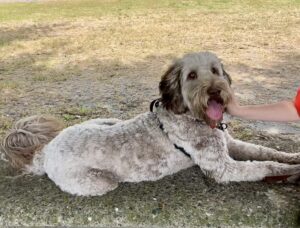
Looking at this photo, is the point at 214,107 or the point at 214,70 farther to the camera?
the point at 214,70

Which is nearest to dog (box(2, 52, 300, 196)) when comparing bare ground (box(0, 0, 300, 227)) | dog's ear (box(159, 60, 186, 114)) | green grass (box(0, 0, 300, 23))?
dog's ear (box(159, 60, 186, 114))

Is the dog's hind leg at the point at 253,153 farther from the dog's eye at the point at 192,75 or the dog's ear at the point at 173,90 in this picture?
Answer: the dog's eye at the point at 192,75

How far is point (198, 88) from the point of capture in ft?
11.3

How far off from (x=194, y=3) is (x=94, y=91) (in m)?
7.90

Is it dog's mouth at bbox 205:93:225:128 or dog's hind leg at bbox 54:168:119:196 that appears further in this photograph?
dog's hind leg at bbox 54:168:119:196

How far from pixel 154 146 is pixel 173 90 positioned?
414 mm

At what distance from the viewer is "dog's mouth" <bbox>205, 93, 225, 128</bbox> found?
342cm

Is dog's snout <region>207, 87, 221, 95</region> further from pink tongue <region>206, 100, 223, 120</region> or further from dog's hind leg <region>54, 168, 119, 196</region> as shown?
dog's hind leg <region>54, 168, 119, 196</region>

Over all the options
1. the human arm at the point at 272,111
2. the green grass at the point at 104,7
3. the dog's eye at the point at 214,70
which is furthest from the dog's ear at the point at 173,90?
the green grass at the point at 104,7

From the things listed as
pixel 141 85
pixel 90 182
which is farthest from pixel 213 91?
pixel 141 85

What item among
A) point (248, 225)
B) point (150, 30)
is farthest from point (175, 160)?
point (150, 30)

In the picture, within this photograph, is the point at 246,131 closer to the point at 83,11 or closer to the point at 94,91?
the point at 94,91

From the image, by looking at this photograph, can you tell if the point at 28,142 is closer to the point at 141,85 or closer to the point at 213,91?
the point at 213,91

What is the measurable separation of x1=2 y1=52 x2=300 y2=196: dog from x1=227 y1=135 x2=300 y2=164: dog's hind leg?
0.13 meters
